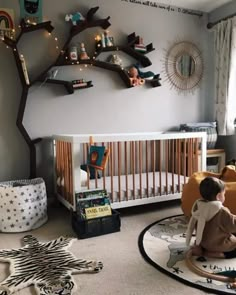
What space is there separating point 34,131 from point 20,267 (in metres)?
1.52

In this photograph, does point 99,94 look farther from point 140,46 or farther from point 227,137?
point 227,137

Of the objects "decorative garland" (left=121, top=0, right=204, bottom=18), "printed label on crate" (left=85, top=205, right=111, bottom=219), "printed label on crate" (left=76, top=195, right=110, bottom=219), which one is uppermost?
"decorative garland" (left=121, top=0, right=204, bottom=18)

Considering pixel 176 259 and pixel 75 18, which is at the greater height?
pixel 75 18

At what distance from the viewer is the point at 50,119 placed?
2.98 metres

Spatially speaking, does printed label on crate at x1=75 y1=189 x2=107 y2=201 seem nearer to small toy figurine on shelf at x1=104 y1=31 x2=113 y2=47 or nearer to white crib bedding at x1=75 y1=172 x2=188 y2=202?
white crib bedding at x1=75 y1=172 x2=188 y2=202

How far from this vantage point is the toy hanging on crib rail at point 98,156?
2395mm

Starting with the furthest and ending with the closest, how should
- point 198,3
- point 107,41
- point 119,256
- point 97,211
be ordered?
point 198,3
point 107,41
point 97,211
point 119,256

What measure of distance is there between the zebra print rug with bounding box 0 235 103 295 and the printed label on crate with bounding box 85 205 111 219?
0.23 metres

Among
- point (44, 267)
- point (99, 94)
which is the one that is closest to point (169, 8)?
point (99, 94)

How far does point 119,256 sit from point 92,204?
53 centimetres

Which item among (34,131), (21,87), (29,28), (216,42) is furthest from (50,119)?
(216,42)

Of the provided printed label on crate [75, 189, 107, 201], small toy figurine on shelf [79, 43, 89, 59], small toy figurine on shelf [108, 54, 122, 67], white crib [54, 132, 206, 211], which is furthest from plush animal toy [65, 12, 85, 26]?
printed label on crate [75, 189, 107, 201]

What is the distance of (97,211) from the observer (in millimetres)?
2227

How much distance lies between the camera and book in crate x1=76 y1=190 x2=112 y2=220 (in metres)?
2.20
